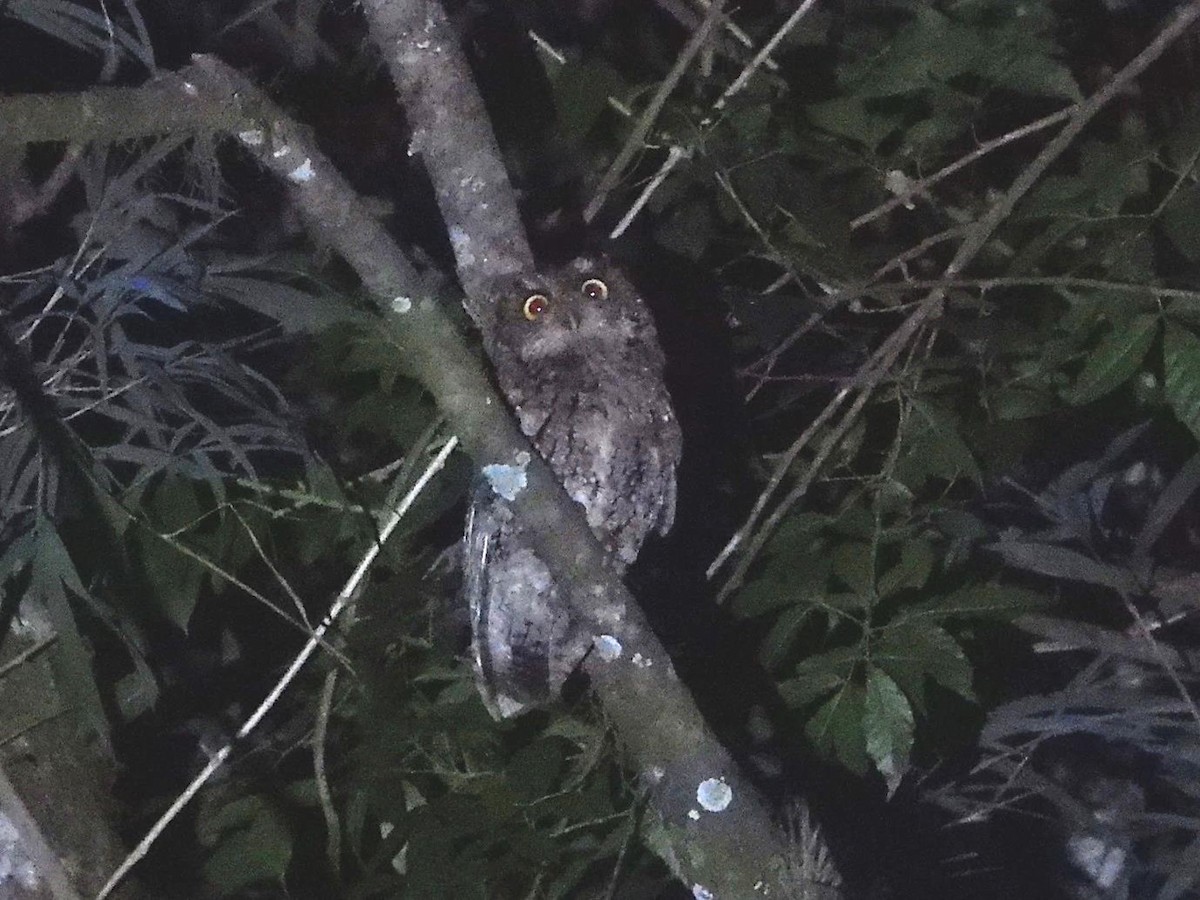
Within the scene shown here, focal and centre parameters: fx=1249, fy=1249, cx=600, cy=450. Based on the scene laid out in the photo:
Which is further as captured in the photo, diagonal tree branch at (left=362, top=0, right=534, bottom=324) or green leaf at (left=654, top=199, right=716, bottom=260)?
green leaf at (left=654, top=199, right=716, bottom=260)

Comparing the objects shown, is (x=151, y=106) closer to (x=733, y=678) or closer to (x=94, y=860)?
(x=94, y=860)

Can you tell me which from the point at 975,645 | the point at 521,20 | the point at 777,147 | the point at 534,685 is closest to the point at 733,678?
the point at 534,685

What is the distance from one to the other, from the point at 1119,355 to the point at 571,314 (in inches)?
31.4

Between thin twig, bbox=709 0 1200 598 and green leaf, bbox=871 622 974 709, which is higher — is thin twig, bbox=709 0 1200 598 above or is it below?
above

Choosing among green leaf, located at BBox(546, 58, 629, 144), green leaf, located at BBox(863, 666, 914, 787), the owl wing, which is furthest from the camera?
the owl wing

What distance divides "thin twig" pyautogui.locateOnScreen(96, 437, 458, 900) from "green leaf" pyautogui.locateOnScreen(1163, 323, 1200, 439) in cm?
87

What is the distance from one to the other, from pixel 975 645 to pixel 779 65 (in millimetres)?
986

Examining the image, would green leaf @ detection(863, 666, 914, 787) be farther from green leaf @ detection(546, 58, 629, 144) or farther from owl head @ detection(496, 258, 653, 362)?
green leaf @ detection(546, 58, 629, 144)

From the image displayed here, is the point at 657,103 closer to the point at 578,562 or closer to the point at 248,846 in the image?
the point at 578,562

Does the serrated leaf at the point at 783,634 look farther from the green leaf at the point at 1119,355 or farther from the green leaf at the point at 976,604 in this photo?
the green leaf at the point at 1119,355

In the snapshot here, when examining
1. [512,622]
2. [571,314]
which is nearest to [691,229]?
[571,314]

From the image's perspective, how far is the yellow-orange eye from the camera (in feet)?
6.19

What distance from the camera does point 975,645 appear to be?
5.91ft

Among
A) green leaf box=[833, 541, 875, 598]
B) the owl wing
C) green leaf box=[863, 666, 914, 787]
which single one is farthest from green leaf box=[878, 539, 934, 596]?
the owl wing
